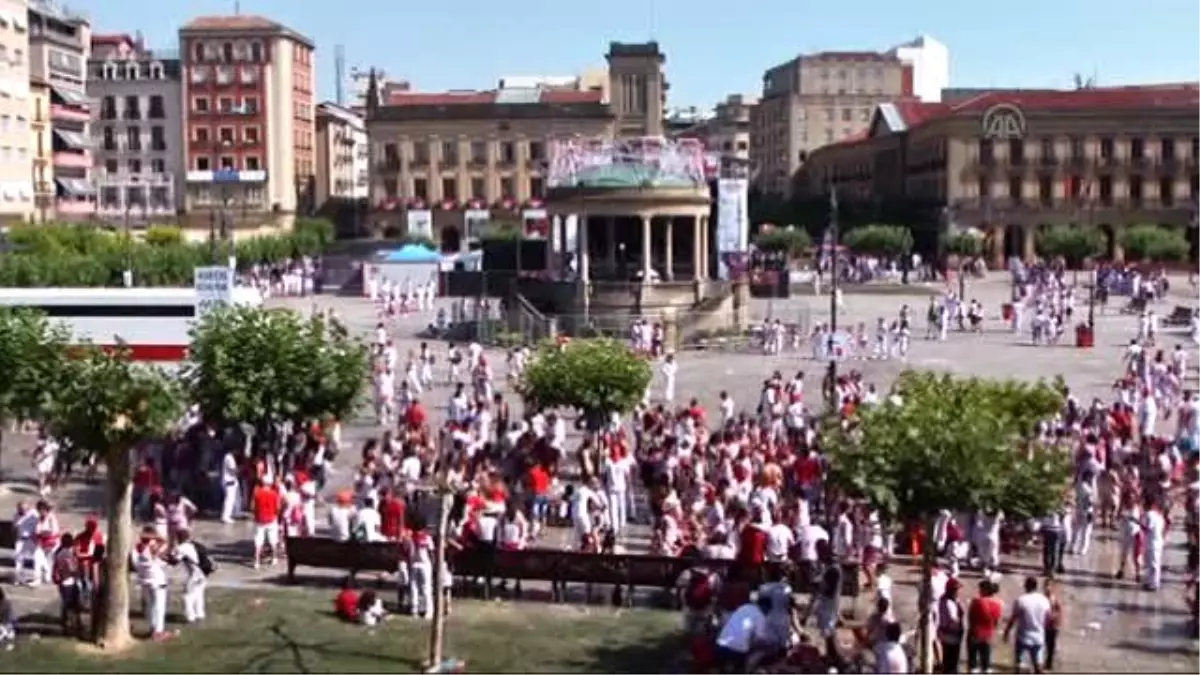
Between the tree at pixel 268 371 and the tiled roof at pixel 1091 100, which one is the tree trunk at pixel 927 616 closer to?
the tree at pixel 268 371

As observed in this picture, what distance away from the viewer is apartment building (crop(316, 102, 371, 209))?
13225 centimetres

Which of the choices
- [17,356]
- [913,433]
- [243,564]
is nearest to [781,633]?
[913,433]

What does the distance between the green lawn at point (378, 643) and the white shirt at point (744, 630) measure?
1716 millimetres

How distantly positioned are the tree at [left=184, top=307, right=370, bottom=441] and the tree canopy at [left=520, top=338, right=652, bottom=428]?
11.8ft

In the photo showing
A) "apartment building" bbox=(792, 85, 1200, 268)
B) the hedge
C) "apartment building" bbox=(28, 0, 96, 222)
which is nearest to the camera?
the hedge

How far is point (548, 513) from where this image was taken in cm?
2631

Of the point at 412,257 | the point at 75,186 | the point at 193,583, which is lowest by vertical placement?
the point at 193,583

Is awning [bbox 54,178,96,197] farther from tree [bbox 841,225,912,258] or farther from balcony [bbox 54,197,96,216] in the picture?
tree [bbox 841,225,912,258]

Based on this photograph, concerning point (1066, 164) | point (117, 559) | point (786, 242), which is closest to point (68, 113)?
point (786, 242)

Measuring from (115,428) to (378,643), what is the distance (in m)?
3.87

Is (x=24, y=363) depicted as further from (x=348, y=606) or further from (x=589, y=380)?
(x=589, y=380)

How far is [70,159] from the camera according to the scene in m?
89.2

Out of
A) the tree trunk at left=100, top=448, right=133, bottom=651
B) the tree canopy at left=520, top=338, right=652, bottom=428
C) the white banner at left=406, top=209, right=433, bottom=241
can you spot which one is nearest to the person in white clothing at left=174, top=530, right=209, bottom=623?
the tree trunk at left=100, top=448, right=133, bottom=651

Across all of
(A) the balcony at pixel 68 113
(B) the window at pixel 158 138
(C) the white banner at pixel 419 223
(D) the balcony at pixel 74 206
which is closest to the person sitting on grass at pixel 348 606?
(D) the balcony at pixel 74 206
